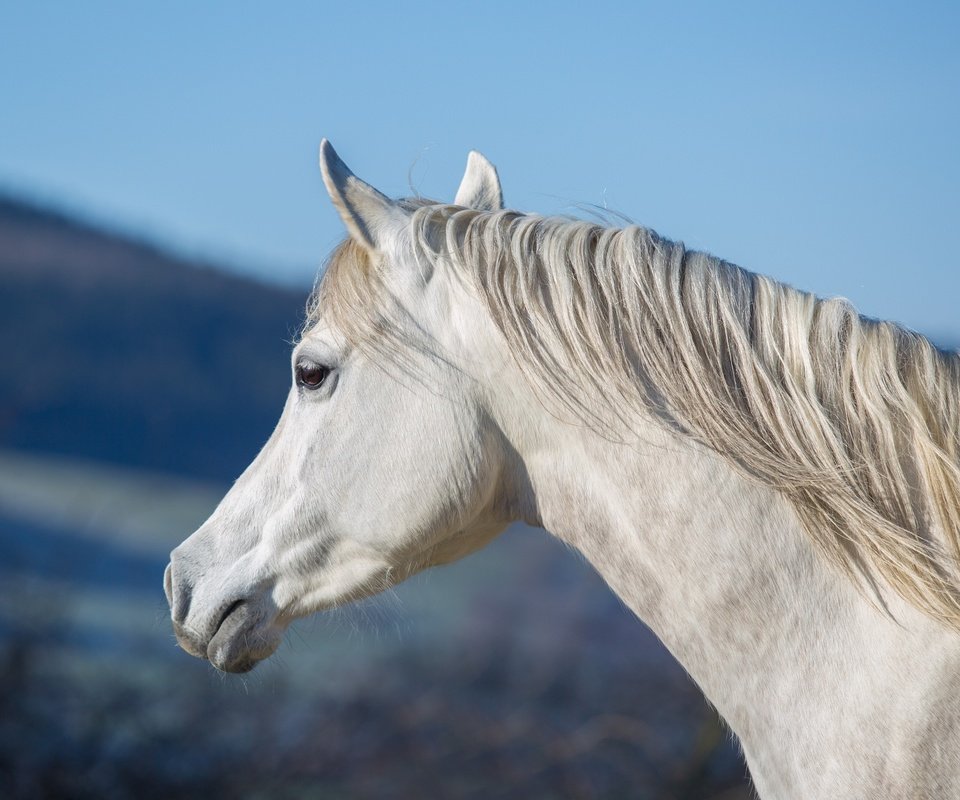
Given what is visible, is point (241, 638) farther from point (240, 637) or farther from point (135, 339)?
point (135, 339)

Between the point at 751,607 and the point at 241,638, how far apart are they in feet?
3.26

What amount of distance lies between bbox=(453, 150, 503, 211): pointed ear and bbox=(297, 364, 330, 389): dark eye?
56cm

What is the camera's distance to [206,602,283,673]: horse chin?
74.4 inches

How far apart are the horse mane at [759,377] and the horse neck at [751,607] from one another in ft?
0.13

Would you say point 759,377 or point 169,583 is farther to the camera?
point 169,583

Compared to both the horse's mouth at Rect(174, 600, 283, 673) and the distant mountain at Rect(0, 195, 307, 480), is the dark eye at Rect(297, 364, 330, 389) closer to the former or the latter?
the horse's mouth at Rect(174, 600, 283, 673)

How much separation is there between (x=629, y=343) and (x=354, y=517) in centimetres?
61

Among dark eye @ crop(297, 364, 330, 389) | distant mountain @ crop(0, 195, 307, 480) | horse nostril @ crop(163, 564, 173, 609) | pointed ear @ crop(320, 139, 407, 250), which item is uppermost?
pointed ear @ crop(320, 139, 407, 250)

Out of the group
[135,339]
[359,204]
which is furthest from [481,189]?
[135,339]

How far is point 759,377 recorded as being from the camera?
→ 1526mm

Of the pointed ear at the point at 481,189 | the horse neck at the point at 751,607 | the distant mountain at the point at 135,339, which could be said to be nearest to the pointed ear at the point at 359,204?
the pointed ear at the point at 481,189

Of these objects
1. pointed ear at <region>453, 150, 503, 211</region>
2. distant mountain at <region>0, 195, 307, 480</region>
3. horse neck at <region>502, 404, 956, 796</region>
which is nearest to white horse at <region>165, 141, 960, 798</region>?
horse neck at <region>502, 404, 956, 796</region>

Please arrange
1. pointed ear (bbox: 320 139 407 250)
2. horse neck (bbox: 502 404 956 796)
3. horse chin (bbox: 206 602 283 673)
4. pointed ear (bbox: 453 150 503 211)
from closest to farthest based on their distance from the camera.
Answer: horse neck (bbox: 502 404 956 796), pointed ear (bbox: 320 139 407 250), horse chin (bbox: 206 602 283 673), pointed ear (bbox: 453 150 503 211)

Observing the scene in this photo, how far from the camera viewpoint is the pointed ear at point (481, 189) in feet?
7.09
